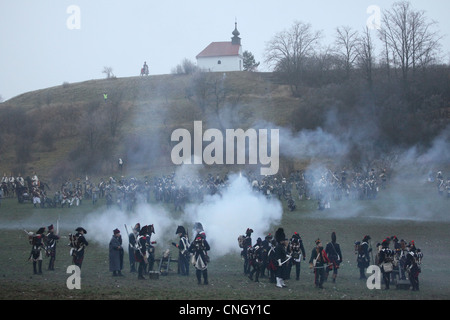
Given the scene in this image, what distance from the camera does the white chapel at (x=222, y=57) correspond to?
103062 mm

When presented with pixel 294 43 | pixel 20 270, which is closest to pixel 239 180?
pixel 20 270

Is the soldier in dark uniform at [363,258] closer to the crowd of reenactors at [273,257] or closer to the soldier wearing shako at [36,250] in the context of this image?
the crowd of reenactors at [273,257]

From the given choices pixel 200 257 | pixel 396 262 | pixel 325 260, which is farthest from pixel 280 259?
→ pixel 396 262

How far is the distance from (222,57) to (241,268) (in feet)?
289

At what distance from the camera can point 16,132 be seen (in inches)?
2766

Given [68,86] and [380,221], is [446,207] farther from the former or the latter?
[68,86]

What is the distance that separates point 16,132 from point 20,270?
56760 millimetres

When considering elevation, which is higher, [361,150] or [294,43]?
[294,43]

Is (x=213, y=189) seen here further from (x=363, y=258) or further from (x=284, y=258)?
(x=284, y=258)

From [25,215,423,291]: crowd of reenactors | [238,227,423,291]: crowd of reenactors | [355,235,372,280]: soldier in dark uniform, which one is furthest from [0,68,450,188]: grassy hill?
[25,215,423,291]: crowd of reenactors

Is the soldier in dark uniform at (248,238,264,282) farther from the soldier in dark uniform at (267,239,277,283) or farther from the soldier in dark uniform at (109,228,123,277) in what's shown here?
the soldier in dark uniform at (109,228,123,277)

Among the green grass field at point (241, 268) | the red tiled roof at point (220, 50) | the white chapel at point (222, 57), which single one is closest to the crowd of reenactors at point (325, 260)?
the green grass field at point (241, 268)

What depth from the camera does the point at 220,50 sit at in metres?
105
